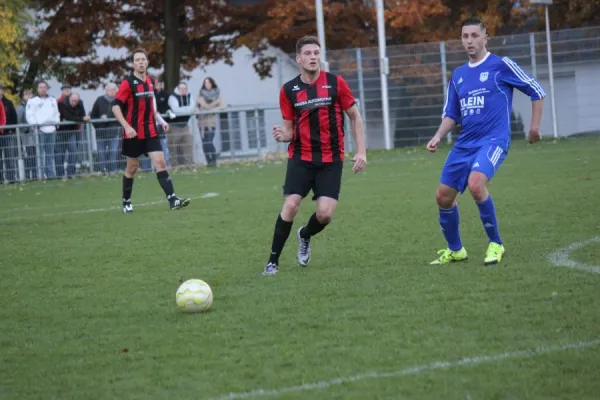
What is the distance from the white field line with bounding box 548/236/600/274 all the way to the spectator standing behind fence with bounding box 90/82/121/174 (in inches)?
603

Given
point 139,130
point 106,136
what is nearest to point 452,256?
point 139,130

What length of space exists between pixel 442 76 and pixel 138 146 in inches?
547

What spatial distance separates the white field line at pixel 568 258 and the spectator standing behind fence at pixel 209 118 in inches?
637

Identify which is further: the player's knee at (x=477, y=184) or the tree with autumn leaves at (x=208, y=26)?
the tree with autumn leaves at (x=208, y=26)

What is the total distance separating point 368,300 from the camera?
712 centimetres

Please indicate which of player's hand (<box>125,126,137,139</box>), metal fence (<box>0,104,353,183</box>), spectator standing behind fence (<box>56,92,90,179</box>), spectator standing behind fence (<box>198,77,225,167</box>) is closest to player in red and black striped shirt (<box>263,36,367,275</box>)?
player's hand (<box>125,126,137,139</box>)

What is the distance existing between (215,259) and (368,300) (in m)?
2.73

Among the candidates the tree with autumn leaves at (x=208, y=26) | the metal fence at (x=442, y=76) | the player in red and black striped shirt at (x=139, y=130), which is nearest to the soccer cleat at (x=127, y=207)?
the player in red and black striped shirt at (x=139, y=130)

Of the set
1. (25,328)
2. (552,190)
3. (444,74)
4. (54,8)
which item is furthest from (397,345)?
(54,8)

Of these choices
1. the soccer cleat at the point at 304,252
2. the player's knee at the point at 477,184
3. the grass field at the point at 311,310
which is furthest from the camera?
the soccer cleat at the point at 304,252

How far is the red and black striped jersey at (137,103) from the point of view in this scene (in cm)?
1464

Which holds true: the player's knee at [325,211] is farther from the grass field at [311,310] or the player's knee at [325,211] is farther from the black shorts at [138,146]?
the black shorts at [138,146]

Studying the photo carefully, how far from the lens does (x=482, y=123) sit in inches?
334

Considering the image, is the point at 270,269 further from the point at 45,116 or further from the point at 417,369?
the point at 45,116
